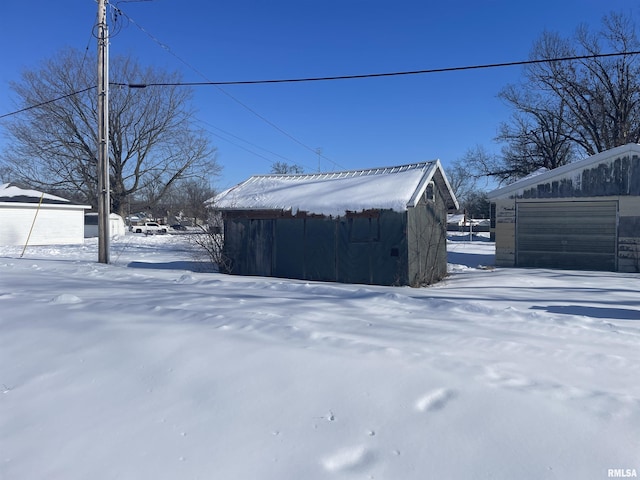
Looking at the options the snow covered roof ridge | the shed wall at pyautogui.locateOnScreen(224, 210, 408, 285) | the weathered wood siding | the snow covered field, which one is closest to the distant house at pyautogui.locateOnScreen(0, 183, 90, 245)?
the snow covered roof ridge

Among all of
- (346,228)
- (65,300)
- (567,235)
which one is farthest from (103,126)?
(567,235)

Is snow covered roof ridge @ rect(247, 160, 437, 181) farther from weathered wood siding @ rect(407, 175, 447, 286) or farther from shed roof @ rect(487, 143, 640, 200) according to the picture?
shed roof @ rect(487, 143, 640, 200)

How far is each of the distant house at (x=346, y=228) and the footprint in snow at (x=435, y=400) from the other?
333 inches

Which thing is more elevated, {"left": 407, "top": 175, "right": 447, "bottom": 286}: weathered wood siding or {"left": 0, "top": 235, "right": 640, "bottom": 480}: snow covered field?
{"left": 407, "top": 175, "right": 447, "bottom": 286}: weathered wood siding

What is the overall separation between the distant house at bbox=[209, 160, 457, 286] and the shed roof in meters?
3.30

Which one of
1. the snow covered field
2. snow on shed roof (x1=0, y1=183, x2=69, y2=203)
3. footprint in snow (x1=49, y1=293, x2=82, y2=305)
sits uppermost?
snow on shed roof (x1=0, y1=183, x2=69, y2=203)

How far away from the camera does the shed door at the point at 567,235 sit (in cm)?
1602

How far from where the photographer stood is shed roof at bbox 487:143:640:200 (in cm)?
1530

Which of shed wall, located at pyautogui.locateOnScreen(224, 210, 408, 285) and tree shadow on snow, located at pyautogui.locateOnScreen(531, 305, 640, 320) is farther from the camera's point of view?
shed wall, located at pyautogui.locateOnScreen(224, 210, 408, 285)

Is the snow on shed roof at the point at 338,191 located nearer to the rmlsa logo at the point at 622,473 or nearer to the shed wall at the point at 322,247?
the shed wall at the point at 322,247

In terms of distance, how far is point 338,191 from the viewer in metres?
13.6

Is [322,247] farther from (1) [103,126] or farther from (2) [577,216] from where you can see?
(2) [577,216]

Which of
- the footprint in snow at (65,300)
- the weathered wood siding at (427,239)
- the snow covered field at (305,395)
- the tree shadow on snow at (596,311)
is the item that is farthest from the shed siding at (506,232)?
the footprint in snow at (65,300)

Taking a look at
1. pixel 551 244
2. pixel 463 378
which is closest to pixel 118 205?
pixel 551 244
